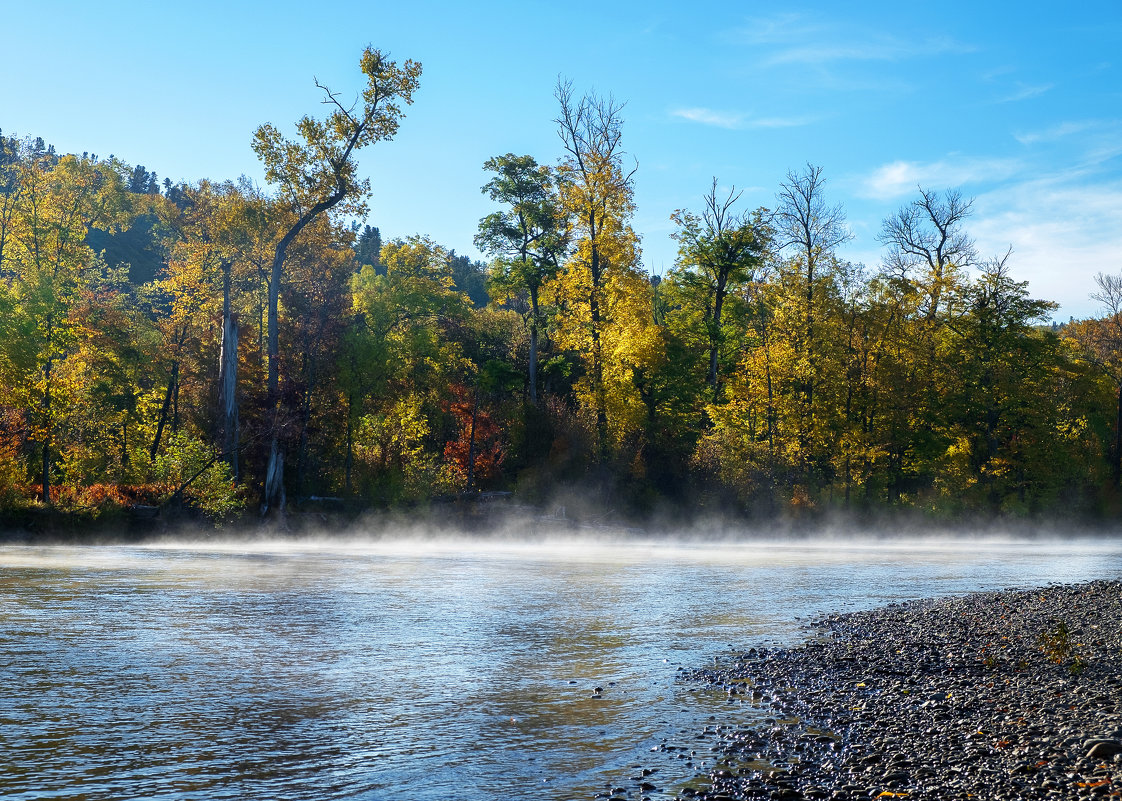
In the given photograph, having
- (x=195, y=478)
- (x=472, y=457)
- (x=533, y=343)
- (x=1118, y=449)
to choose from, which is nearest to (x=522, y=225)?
(x=533, y=343)

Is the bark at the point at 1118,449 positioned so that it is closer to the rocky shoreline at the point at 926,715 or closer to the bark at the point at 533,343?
the bark at the point at 533,343

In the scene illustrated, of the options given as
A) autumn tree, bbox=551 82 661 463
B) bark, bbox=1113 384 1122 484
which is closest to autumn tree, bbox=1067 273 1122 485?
bark, bbox=1113 384 1122 484

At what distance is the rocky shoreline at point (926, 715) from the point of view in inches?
287

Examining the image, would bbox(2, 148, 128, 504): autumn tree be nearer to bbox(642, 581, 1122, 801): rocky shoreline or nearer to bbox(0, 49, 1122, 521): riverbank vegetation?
bbox(0, 49, 1122, 521): riverbank vegetation

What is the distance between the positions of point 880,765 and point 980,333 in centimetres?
5461

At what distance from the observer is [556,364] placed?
58.1m

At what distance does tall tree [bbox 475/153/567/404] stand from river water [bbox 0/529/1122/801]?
110ft

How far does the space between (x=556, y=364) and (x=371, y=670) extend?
4620cm

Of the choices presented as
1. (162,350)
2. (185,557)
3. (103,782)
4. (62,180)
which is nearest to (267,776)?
(103,782)

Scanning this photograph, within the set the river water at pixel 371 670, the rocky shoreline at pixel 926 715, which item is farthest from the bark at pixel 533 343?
the rocky shoreline at pixel 926 715

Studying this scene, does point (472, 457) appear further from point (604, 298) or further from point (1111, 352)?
point (1111, 352)

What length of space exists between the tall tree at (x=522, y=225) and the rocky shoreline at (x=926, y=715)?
4486 centimetres

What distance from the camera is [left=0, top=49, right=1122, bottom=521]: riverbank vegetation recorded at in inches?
1796

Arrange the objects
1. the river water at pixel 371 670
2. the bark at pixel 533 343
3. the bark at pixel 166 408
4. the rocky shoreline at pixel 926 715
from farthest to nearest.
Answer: the bark at pixel 533 343 < the bark at pixel 166 408 < the river water at pixel 371 670 < the rocky shoreline at pixel 926 715
